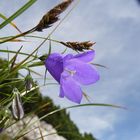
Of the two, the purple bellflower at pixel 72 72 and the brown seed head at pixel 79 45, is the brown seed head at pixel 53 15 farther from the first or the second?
the purple bellflower at pixel 72 72

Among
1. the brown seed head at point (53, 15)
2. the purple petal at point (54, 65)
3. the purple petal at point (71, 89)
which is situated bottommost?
the purple petal at point (71, 89)

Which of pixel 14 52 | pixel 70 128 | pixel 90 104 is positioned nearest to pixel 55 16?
pixel 14 52

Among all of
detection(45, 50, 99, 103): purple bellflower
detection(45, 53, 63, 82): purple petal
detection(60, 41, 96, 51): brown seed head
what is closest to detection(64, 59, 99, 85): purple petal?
detection(45, 50, 99, 103): purple bellflower

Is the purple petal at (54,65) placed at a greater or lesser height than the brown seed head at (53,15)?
lesser

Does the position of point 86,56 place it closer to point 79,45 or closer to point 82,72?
point 82,72

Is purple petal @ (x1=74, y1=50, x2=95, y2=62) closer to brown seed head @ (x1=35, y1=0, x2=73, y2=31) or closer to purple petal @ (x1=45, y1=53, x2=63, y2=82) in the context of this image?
purple petal @ (x1=45, y1=53, x2=63, y2=82)

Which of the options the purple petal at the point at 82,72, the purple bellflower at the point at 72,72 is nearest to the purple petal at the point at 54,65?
the purple bellflower at the point at 72,72

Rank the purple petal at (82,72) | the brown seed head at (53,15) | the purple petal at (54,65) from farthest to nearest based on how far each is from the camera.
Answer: the purple petal at (82,72), the purple petal at (54,65), the brown seed head at (53,15)

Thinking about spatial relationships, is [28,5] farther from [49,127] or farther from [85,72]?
[49,127]
